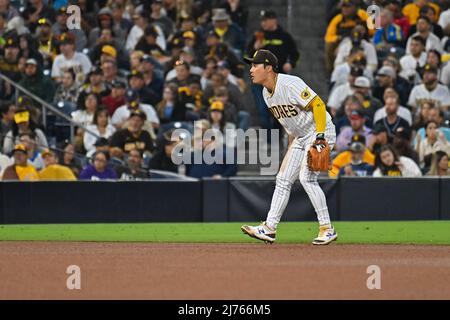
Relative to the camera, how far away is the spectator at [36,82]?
62.4 ft

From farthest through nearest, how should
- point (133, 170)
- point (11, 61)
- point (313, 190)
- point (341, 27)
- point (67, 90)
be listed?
point (341, 27), point (11, 61), point (67, 90), point (133, 170), point (313, 190)

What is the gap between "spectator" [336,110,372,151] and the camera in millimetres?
17750

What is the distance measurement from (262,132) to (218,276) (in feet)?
30.7

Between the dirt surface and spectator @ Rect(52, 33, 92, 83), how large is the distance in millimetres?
7295

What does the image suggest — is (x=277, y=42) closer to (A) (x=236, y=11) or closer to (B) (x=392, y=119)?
(A) (x=236, y=11)

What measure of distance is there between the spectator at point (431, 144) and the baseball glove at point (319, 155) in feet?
20.9

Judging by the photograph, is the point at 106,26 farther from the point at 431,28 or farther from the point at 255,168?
the point at 431,28

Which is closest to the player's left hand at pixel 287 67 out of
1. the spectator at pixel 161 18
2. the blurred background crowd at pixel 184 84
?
the blurred background crowd at pixel 184 84

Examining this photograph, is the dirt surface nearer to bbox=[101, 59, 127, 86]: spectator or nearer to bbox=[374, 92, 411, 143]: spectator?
bbox=[374, 92, 411, 143]: spectator

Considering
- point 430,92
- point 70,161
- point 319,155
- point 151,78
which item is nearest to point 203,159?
point 70,161

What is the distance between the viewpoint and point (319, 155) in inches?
446

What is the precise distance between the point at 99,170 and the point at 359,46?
5320 mm

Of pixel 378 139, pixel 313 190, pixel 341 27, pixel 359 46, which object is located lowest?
pixel 313 190

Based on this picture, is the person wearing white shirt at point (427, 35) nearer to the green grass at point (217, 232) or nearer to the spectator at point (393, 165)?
the spectator at point (393, 165)
